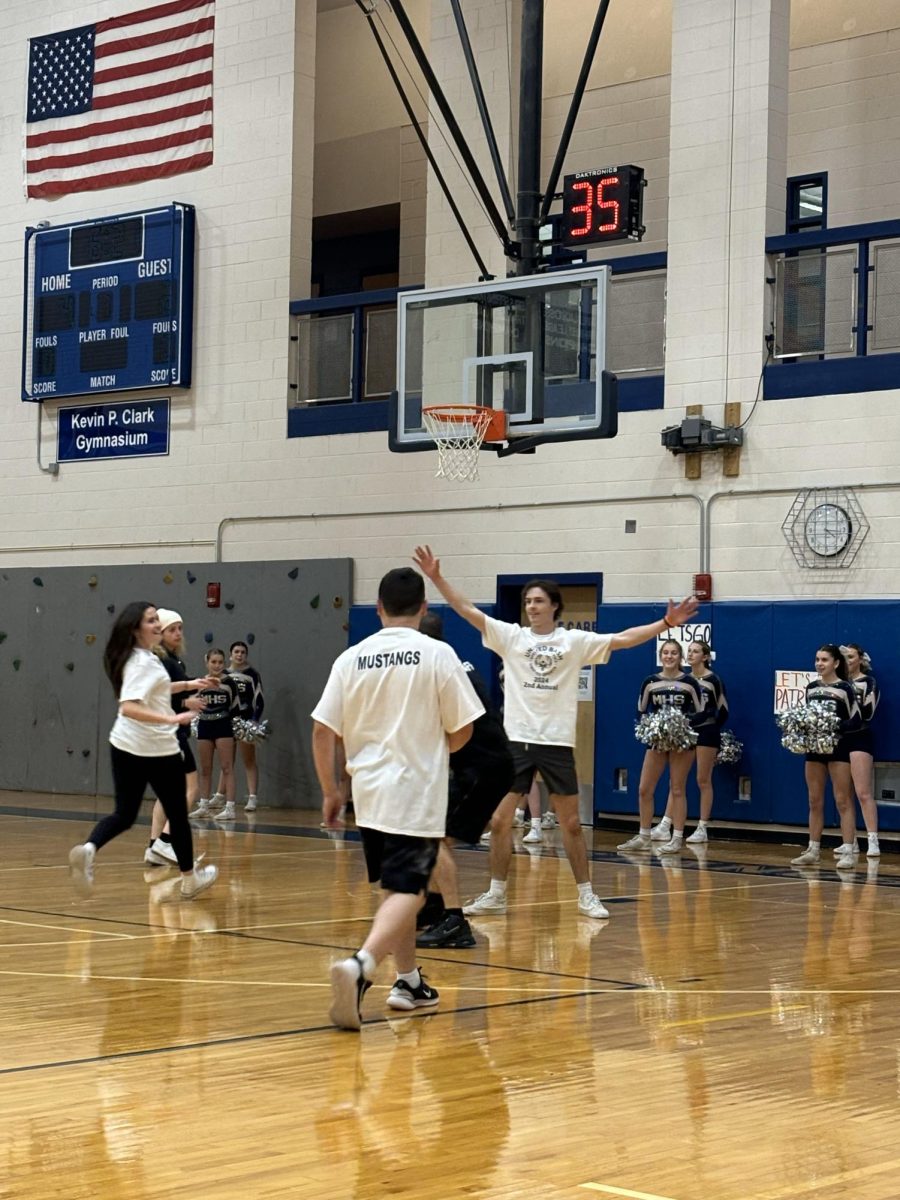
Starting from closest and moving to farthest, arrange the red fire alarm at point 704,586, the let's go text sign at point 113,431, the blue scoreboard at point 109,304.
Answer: the red fire alarm at point 704,586 → the blue scoreboard at point 109,304 → the let's go text sign at point 113,431

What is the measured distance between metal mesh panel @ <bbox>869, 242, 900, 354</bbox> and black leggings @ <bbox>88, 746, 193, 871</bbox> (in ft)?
27.3

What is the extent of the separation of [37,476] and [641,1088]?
1758 centimetres

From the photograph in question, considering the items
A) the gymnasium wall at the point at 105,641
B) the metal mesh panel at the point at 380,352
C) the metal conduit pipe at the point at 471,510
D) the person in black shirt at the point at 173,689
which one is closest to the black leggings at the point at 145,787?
the person in black shirt at the point at 173,689

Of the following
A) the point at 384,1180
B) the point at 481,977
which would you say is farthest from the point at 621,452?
the point at 384,1180

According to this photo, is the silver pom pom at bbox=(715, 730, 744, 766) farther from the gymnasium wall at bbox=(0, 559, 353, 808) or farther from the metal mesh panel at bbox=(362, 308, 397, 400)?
the metal mesh panel at bbox=(362, 308, 397, 400)

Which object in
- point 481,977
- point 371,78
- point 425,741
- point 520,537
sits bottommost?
point 481,977

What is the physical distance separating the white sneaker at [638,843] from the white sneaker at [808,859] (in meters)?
1.48

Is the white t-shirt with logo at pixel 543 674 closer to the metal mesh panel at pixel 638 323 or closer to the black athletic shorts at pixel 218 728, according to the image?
the metal mesh panel at pixel 638 323

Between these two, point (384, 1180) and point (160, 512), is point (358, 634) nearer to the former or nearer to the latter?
point (160, 512)

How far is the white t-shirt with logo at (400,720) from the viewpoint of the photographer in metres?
6.32

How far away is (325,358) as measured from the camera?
19.1 metres

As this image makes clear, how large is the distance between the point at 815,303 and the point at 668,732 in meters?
4.25

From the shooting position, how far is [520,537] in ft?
57.5

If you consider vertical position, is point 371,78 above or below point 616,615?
above
